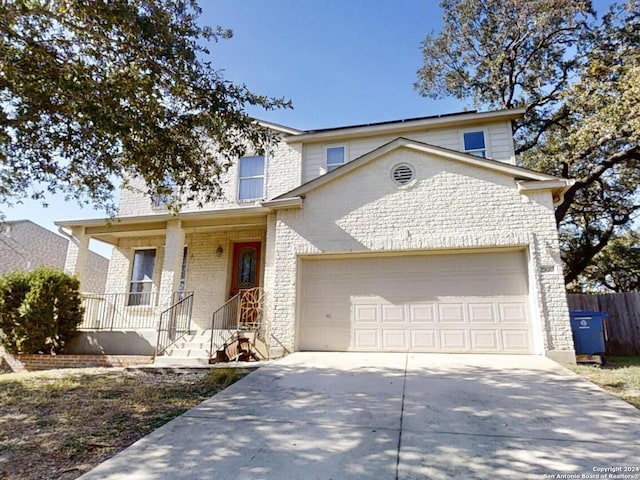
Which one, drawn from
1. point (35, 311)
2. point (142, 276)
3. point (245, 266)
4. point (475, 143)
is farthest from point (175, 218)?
point (475, 143)

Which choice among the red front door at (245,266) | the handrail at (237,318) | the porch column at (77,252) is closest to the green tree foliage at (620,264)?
the red front door at (245,266)

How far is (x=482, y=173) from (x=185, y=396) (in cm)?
775

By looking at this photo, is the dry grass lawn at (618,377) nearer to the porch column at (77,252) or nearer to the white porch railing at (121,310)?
the white porch railing at (121,310)

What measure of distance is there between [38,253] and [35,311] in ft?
45.7

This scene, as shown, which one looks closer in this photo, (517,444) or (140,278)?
(517,444)

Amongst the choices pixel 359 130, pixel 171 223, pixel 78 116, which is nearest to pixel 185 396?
pixel 78 116

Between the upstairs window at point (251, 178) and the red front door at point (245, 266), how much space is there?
5.38 ft

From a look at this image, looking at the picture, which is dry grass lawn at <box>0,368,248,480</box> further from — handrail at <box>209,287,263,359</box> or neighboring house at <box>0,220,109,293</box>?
neighboring house at <box>0,220,109,293</box>

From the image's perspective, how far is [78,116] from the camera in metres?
6.39

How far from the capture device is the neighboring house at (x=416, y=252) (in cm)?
815

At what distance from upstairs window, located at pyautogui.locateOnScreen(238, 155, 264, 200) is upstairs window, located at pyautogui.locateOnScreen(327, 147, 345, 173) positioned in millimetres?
2255

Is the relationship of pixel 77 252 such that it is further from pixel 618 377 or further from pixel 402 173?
pixel 618 377

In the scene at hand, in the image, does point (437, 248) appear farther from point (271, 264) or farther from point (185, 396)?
point (185, 396)

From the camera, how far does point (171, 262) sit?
35.4ft
